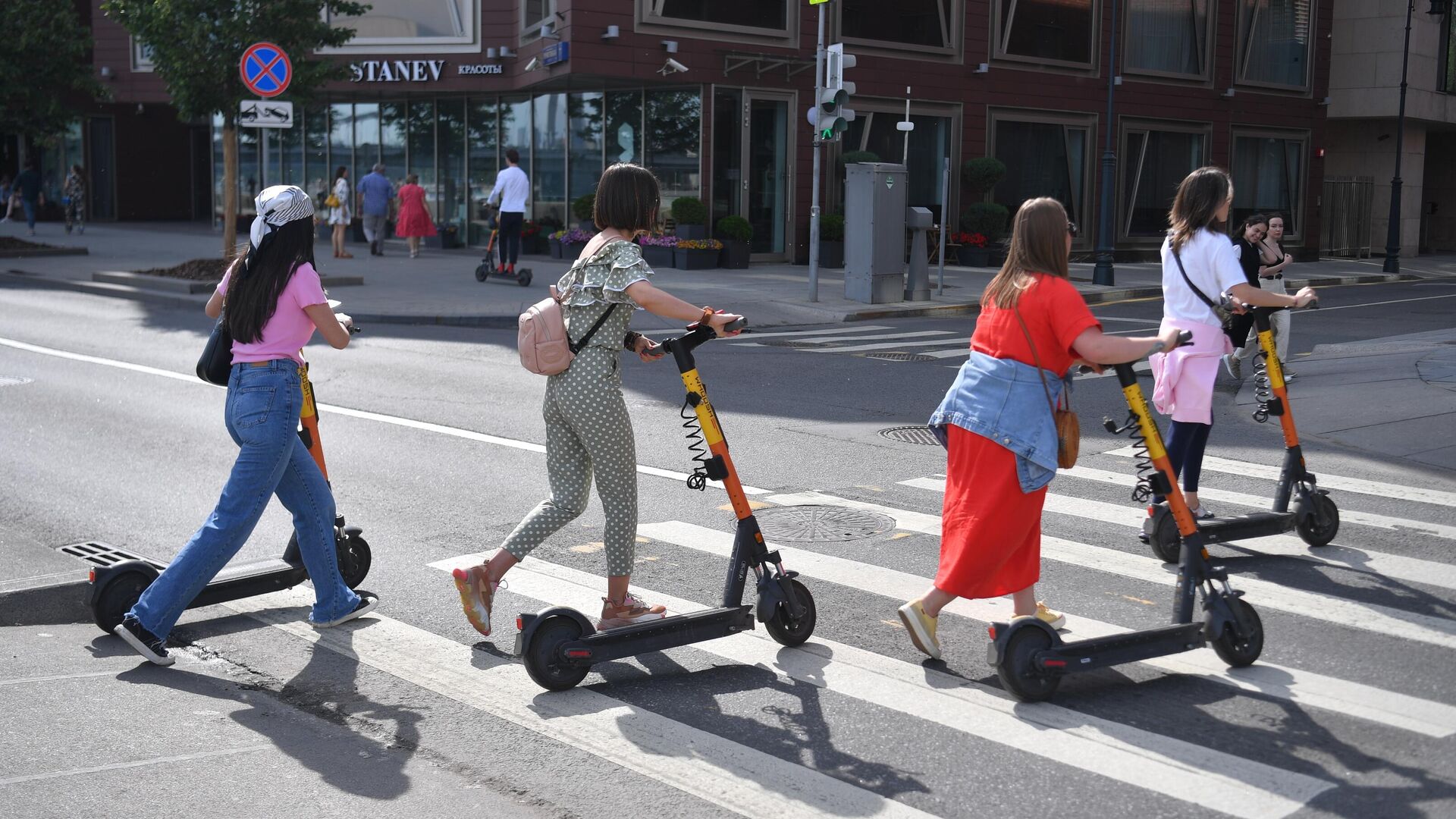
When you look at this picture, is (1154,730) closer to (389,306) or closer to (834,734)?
(834,734)

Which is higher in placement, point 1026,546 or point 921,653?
point 1026,546

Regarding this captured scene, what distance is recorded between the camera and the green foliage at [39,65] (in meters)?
26.8

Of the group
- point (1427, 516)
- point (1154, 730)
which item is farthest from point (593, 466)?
point (1427, 516)

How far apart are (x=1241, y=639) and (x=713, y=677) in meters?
1.94

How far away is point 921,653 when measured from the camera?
546 centimetres

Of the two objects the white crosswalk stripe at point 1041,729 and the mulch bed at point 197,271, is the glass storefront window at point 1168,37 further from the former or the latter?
the white crosswalk stripe at point 1041,729

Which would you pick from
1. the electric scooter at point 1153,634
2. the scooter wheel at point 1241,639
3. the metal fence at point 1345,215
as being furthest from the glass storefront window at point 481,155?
the scooter wheel at point 1241,639

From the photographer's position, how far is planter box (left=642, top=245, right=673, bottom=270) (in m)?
27.1

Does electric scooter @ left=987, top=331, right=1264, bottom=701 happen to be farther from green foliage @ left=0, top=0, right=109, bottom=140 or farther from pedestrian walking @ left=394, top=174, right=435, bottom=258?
green foliage @ left=0, top=0, right=109, bottom=140

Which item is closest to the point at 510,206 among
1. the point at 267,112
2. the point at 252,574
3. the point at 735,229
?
the point at 267,112

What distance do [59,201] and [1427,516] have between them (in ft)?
149

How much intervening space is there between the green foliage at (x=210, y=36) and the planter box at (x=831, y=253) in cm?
1071

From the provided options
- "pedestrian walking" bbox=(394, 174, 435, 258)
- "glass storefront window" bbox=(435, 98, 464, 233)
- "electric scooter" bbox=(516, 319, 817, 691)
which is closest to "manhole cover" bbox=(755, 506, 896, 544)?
"electric scooter" bbox=(516, 319, 817, 691)

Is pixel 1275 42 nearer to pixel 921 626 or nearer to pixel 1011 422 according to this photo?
pixel 1011 422
